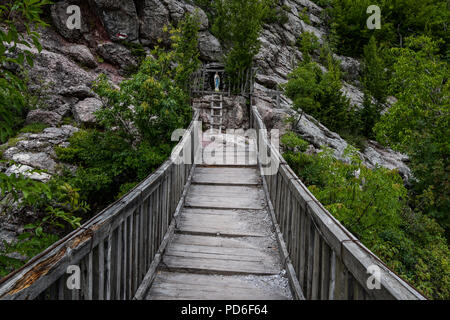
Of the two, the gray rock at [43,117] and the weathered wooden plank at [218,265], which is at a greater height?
the gray rock at [43,117]

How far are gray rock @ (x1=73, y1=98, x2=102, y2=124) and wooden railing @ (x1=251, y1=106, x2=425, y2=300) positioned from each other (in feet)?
29.2

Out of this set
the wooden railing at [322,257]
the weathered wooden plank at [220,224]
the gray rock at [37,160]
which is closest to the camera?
the wooden railing at [322,257]

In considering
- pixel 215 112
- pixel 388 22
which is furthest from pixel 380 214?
pixel 388 22

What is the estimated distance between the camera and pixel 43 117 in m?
10.6

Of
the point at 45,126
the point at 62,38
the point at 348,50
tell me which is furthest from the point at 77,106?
the point at 348,50

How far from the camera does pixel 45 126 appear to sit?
1028cm

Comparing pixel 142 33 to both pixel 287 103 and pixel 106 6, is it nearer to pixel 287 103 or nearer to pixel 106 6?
pixel 106 6

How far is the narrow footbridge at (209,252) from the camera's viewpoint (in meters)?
1.76

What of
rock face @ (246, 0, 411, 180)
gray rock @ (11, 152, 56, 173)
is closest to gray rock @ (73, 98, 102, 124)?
gray rock @ (11, 152, 56, 173)

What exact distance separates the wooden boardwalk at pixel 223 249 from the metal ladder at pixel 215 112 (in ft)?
25.2

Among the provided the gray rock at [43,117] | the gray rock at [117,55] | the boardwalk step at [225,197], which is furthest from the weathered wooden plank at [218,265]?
the gray rock at [117,55]

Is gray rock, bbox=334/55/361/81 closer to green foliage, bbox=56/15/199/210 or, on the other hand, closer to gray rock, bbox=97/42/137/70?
gray rock, bbox=97/42/137/70

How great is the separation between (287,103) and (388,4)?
2850 centimetres

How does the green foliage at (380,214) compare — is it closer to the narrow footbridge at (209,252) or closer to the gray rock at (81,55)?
the narrow footbridge at (209,252)
